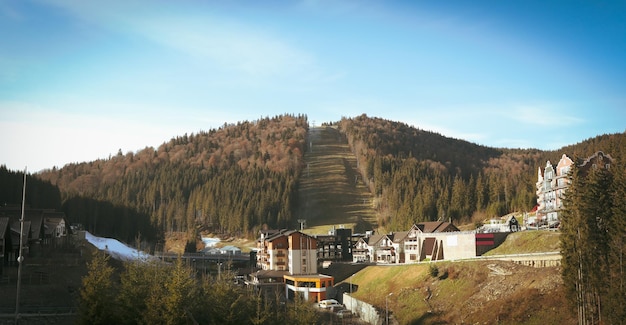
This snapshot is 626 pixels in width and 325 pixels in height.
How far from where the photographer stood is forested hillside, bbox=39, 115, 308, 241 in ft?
361

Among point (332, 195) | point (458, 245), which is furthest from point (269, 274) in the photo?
point (332, 195)

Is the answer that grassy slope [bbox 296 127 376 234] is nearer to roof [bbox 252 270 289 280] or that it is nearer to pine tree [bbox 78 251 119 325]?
roof [bbox 252 270 289 280]

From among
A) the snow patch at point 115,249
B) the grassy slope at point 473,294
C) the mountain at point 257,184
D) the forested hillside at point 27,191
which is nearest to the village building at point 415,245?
the grassy slope at point 473,294

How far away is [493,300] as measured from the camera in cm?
4903

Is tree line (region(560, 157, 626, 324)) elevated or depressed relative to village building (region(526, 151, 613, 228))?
depressed

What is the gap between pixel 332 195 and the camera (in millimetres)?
150250

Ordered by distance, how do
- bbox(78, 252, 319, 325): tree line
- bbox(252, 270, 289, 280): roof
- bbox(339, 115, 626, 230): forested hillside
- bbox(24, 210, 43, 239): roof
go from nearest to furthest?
bbox(78, 252, 319, 325): tree line < bbox(24, 210, 43, 239): roof < bbox(252, 270, 289, 280): roof < bbox(339, 115, 626, 230): forested hillside

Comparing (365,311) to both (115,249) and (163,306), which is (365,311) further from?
(115,249)

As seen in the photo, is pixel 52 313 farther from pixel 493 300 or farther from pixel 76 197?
pixel 76 197

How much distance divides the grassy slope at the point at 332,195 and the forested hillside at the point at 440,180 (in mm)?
3699

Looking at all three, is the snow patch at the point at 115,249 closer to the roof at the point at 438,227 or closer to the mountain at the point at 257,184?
the mountain at the point at 257,184

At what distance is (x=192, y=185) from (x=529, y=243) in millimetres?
105815

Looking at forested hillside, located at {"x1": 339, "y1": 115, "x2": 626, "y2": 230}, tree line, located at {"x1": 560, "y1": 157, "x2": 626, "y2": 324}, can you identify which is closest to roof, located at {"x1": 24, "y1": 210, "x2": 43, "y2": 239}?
tree line, located at {"x1": 560, "y1": 157, "x2": 626, "y2": 324}

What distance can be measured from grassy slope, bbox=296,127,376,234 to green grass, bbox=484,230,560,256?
59.8 meters
